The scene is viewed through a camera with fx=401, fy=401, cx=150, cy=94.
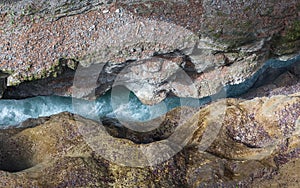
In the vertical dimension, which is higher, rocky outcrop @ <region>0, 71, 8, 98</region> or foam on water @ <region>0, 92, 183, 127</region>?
rocky outcrop @ <region>0, 71, 8, 98</region>

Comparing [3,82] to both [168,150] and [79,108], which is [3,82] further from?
[168,150]

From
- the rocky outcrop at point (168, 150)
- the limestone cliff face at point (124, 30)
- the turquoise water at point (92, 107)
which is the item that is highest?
the limestone cliff face at point (124, 30)

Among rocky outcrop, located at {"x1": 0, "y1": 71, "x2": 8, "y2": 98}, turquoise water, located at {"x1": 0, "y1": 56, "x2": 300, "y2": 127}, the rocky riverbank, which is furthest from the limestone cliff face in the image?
turquoise water, located at {"x1": 0, "y1": 56, "x2": 300, "y2": 127}

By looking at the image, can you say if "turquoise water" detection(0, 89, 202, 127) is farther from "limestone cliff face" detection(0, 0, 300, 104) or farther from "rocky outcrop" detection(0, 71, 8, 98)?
"limestone cliff face" detection(0, 0, 300, 104)

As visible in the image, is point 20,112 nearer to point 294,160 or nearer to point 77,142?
point 77,142

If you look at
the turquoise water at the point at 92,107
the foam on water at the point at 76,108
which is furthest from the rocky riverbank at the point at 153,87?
the foam on water at the point at 76,108

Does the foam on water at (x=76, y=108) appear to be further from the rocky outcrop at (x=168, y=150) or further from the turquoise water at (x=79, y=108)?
the rocky outcrop at (x=168, y=150)

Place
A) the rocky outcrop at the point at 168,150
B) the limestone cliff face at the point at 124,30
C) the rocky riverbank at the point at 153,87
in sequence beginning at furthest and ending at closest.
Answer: the limestone cliff face at the point at 124,30
the rocky riverbank at the point at 153,87
the rocky outcrop at the point at 168,150
